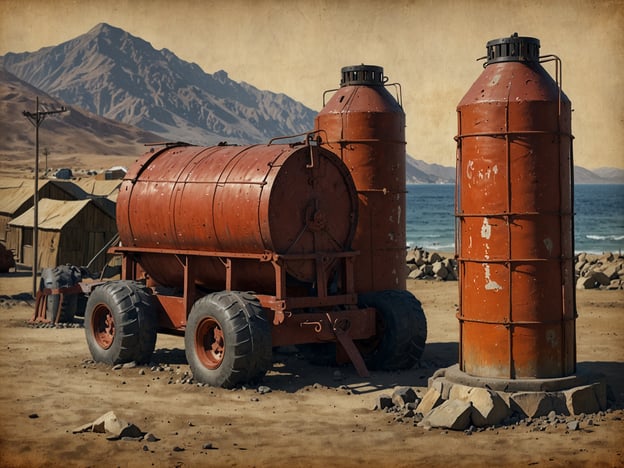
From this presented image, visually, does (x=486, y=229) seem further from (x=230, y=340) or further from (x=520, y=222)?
(x=230, y=340)

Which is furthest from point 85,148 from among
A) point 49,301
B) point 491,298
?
point 491,298

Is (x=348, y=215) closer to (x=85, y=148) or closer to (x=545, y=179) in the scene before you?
(x=545, y=179)

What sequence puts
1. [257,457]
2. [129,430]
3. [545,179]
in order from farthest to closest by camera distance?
[545,179]
[129,430]
[257,457]

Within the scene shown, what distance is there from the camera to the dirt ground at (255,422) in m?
10.8

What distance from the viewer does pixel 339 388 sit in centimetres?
1486

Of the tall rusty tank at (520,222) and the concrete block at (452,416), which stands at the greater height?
the tall rusty tank at (520,222)

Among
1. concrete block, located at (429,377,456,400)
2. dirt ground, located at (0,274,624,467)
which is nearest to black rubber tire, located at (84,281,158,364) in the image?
dirt ground, located at (0,274,624,467)

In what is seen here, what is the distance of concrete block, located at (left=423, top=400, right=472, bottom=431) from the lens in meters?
11.9

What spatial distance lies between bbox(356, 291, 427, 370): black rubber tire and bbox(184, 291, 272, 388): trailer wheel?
7.91ft

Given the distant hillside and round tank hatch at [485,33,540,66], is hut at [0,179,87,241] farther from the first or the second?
the distant hillside

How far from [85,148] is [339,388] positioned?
573ft

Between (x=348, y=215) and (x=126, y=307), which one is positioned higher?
(x=348, y=215)

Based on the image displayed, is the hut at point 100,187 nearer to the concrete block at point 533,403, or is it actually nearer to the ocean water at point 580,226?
the ocean water at point 580,226

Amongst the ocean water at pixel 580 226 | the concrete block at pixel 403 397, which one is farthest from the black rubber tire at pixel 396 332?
the ocean water at pixel 580 226
